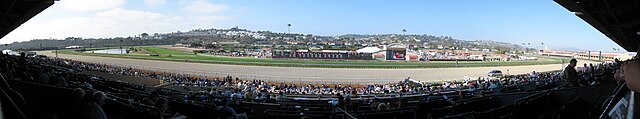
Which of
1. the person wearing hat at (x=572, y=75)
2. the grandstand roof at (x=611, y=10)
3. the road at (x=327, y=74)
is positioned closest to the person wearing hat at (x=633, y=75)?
the person wearing hat at (x=572, y=75)

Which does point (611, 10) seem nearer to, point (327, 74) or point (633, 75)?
point (633, 75)

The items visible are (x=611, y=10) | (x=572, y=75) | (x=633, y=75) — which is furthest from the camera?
(x=611, y=10)

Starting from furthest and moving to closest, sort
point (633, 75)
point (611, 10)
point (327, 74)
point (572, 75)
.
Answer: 1. point (327, 74)
2. point (611, 10)
3. point (572, 75)
4. point (633, 75)

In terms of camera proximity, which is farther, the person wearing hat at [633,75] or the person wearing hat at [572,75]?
the person wearing hat at [572,75]

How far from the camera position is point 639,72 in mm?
1215

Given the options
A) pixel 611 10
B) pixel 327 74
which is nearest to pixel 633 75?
pixel 611 10

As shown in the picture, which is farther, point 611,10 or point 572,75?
point 611,10

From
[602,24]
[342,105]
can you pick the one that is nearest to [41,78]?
[342,105]

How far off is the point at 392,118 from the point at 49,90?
4.86m

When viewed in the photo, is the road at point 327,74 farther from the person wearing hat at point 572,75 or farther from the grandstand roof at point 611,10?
the person wearing hat at point 572,75

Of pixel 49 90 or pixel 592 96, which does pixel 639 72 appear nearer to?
pixel 592 96

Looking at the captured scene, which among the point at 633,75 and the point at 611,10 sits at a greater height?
the point at 611,10

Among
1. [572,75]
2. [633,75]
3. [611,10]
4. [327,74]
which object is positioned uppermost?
[611,10]

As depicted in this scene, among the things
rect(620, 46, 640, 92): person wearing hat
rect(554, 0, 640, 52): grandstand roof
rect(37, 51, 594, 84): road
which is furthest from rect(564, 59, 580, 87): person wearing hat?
rect(37, 51, 594, 84): road
